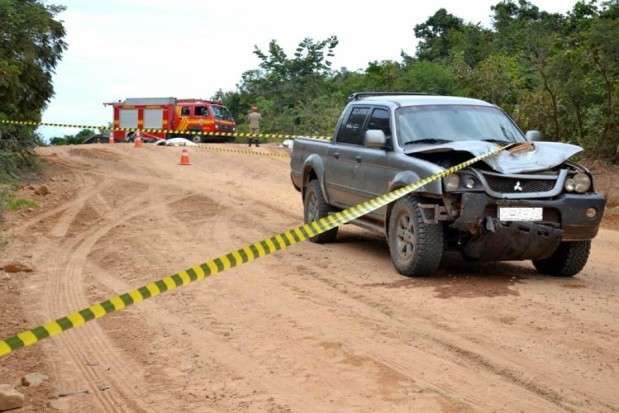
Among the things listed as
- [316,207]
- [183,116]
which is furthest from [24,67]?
[183,116]

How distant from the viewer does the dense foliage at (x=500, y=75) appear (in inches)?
845

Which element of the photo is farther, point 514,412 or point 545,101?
point 545,101

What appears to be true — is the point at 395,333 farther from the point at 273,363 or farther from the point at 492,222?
the point at 492,222

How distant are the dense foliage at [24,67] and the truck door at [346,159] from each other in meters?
9.53

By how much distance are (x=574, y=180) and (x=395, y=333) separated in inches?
121

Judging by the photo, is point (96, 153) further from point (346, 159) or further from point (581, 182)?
point (581, 182)

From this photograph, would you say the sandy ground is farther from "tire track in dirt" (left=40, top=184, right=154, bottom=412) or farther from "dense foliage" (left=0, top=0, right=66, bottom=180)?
"dense foliage" (left=0, top=0, right=66, bottom=180)

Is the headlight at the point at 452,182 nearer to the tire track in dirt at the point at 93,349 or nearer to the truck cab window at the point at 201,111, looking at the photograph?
the tire track in dirt at the point at 93,349

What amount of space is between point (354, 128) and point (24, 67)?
Answer: 11.7m

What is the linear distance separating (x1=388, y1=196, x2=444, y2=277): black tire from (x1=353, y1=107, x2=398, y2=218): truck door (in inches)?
21.4

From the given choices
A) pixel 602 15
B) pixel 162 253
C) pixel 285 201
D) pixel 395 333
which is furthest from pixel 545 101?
pixel 395 333

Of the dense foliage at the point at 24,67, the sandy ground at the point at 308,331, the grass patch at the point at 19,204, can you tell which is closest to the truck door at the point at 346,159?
the sandy ground at the point at 308,331

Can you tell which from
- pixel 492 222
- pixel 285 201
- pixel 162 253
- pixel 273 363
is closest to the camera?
pixel 273 363

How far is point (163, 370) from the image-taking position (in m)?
→ 6.13
